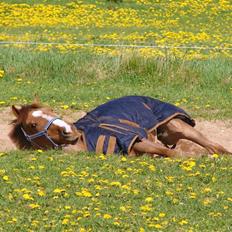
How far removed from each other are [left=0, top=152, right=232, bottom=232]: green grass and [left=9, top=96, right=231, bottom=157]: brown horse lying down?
0.28 meters

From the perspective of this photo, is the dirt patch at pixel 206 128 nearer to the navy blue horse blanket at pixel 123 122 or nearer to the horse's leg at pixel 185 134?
the horse's leg at pixel 185 134

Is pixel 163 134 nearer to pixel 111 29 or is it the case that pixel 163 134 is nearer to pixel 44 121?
pixel 44 121

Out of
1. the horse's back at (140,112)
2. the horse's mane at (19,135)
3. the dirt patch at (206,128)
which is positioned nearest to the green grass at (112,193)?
the horse's mane at (19,135)

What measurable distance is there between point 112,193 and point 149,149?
5.96ft

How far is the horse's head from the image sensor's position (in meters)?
9.09

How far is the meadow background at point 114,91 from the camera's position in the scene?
670cm

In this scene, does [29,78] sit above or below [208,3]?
above

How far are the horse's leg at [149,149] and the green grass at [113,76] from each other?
3650 mm

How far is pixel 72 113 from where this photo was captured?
1162 centimetres

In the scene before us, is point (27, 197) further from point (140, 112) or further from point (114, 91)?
point (114, 91)

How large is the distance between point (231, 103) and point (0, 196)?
602 centimetres

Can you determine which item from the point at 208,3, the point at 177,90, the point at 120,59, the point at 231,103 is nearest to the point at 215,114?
the point at 231,103

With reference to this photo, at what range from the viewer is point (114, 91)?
1292 cm

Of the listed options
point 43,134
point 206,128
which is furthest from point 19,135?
point 206,128
